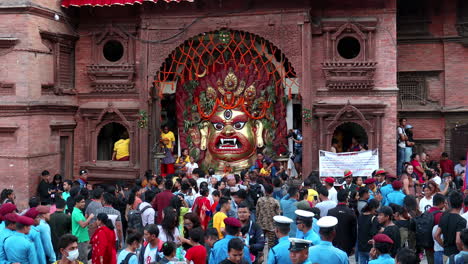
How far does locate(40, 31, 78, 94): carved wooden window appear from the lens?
1867 cm

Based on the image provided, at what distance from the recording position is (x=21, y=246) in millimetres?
8180

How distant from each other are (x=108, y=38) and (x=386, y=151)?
31.3ft

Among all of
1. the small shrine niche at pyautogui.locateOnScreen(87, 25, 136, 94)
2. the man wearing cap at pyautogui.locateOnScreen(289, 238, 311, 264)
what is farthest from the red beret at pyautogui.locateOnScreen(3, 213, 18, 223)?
the small shrine niche at pyautogui.locateOnScreen(87, 25, 136, 94)

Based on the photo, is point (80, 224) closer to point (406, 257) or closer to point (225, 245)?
point (225, 245)

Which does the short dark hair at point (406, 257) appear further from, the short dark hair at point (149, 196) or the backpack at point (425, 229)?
the short dark hair at point (149, 196)

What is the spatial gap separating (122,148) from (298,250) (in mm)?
13980

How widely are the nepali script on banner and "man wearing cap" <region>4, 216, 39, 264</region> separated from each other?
Result: 33.9 ft

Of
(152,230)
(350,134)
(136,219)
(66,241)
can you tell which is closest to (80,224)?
(136,219)

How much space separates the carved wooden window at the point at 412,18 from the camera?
20188mm

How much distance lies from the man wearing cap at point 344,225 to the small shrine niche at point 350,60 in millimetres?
8699

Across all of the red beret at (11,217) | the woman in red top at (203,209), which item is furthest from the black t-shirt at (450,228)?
the red beret at (11,217)

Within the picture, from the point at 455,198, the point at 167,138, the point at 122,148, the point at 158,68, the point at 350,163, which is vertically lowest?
the point at 455,198

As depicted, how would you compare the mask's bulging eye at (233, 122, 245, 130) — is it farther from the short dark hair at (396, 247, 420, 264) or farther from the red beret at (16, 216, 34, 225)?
the short dark hair at (396, 247, 420, 264)

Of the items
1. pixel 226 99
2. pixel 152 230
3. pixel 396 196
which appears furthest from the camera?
pixel 226 99
